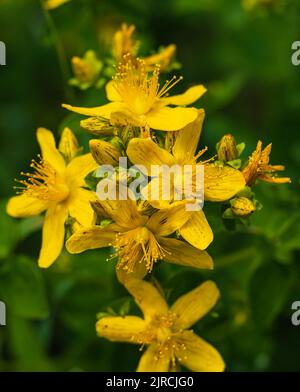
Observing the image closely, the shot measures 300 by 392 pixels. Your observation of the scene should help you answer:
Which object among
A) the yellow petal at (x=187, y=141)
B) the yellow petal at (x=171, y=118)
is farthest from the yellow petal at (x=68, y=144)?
the yellow petal at (x=187, y=141)

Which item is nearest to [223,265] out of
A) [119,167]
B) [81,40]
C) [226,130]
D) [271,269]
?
[271,269]

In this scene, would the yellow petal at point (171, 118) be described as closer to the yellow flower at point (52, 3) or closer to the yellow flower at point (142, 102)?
the yellow flower at point (142, 102)

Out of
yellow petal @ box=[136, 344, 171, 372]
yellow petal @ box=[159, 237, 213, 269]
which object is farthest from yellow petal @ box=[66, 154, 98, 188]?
yellow petal @ box=[136, 344, 171, 372]

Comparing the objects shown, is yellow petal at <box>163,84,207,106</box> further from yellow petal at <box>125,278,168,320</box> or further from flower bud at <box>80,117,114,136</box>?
yellow petal at <box>125,278,168,320</box>

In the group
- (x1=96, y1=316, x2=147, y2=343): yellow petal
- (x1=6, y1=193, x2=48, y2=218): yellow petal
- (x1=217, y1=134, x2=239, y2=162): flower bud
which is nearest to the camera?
(x1=217, y1=134, x2=239, y2=162): flower bud

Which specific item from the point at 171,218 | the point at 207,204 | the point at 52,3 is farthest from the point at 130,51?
the point at 171,218

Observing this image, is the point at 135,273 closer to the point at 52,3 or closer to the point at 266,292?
the point at 266,292

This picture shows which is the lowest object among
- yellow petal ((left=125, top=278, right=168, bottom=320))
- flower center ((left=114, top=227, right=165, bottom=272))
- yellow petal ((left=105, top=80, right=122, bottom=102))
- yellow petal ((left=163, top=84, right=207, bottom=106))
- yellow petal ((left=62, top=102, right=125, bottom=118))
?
yellow petal ((left=125, top=278, right=168, bottom=320))

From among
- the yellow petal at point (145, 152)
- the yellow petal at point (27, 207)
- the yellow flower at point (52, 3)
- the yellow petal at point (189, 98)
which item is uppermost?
the yellow flower at point (52, 3)
